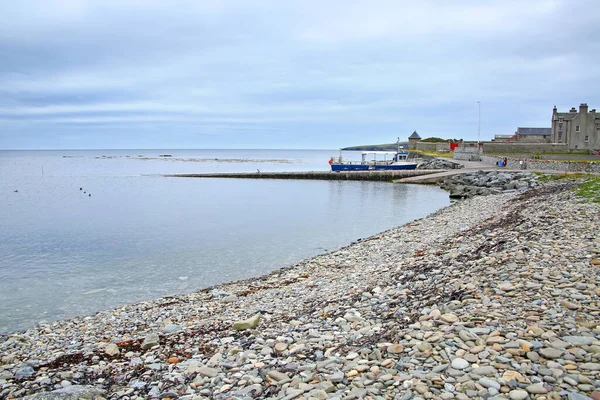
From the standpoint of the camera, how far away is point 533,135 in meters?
87.2

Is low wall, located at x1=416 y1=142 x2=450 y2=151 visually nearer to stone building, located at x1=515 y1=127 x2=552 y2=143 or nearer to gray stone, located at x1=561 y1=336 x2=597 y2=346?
stone building, located at x1=515 y1=127 x2=552 y2=143

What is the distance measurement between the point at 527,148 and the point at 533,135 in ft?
66.6

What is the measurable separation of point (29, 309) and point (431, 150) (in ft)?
328

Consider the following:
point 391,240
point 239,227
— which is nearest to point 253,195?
point 239,227

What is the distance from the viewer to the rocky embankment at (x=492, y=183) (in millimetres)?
35344

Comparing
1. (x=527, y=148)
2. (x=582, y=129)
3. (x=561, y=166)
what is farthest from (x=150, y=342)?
(x=582, y=129)

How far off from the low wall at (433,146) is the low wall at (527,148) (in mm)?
25678

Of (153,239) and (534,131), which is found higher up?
(534,131)

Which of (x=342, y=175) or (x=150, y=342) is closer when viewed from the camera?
→ (x=150, y=342)

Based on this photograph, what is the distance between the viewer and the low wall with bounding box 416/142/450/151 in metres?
101

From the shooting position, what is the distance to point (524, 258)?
9250 millimetres

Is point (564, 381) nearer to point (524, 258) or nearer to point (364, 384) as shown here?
point (364, 384)

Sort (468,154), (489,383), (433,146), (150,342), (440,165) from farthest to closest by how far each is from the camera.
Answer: (433,146)
(468,154)
(440,165)
(150,342)
(489,383)

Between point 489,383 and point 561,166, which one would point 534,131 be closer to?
point 561,166
